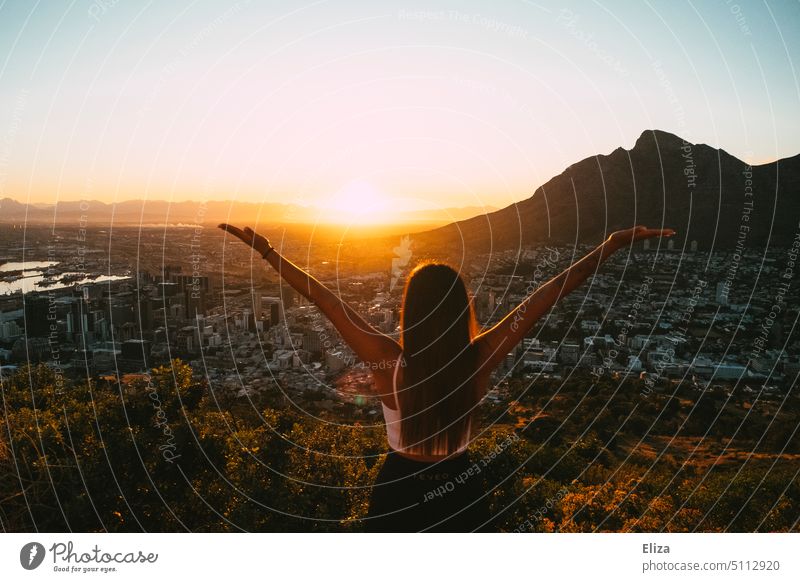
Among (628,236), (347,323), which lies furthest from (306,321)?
(347,323)

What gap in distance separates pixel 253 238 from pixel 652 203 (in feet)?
58.5

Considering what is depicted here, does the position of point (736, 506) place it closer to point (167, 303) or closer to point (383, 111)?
point (383, 111)

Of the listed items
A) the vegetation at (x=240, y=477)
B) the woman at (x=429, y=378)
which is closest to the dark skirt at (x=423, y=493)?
the woman at (x=429, y=378)

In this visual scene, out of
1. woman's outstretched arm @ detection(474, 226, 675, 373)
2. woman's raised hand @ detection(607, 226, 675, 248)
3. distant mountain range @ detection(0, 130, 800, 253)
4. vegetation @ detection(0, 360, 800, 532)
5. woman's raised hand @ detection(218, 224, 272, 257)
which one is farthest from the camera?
distant mountain range @ detection(0, 130, 800, 253)

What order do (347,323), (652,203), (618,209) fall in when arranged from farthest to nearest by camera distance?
(652,203)
(618,209)
(347,323)

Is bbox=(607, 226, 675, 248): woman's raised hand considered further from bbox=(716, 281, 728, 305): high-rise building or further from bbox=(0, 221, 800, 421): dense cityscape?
bbox=(716, 281, 728, 305): high-rise building

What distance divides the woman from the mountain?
6221 mm

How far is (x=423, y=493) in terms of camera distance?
2.62 meters

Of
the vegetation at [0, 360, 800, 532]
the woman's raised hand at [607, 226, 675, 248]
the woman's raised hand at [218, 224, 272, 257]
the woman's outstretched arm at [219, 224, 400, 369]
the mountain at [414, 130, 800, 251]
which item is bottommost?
the vegetation at [0, 360, 800, 532]

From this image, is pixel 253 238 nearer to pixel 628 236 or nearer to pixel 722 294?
pixel 628 236

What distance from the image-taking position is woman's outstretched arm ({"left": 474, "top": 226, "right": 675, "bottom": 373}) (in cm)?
271

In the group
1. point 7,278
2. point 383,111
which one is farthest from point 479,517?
point 7,278

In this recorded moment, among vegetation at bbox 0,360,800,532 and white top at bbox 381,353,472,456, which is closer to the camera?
white top at bbox 381,353,472,456

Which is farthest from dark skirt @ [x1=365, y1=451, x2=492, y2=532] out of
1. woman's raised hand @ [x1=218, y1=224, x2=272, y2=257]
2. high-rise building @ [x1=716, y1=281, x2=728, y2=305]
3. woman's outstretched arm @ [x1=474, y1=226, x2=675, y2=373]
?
high-rise building @ [x1=716, y1=281, x2=728, y2=305]
